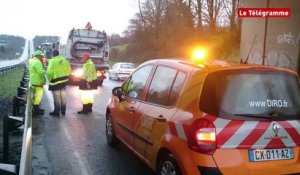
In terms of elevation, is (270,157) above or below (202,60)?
below

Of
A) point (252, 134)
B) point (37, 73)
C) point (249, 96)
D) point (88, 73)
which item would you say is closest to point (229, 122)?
point (252, 134)

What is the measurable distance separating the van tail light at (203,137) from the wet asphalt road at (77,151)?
6.88 ft

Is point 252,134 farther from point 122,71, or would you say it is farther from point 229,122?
point 122,71

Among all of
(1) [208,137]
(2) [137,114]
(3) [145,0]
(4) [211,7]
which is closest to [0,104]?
(2) [137,114]

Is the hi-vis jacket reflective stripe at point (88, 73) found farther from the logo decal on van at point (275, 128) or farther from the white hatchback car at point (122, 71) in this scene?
the white hatchback car at point (122, 71)

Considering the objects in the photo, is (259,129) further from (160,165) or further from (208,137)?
(160,165)

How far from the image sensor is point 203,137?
446cm

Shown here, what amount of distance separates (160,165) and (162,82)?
42.3 inches

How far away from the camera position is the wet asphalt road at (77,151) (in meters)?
6.62

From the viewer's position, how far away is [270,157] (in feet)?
14.9

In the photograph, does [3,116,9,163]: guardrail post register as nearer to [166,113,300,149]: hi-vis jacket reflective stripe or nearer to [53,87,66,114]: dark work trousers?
[166,113,300,149]: hi-vis jacket reflective stripe

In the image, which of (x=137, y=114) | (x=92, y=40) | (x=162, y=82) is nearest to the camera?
(x=162, y=82)

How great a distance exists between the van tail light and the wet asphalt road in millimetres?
2097

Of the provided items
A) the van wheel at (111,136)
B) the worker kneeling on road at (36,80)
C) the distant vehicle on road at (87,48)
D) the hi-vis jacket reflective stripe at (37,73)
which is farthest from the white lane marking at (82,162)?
the distant vehicle on road at (87,48)
